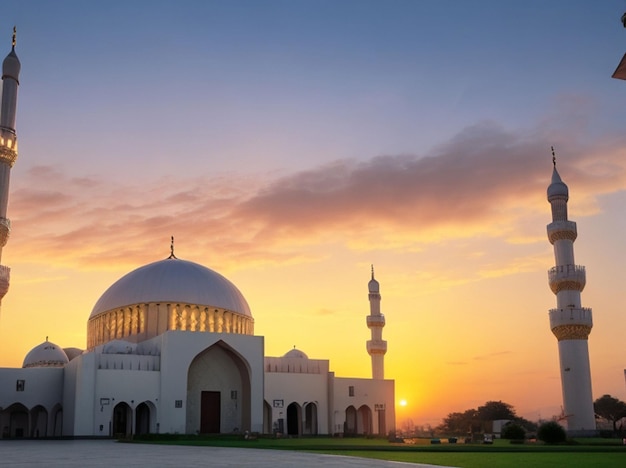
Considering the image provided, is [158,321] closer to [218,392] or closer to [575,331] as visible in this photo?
[218,392]

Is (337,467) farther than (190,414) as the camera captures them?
No

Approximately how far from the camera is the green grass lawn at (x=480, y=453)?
12.1 metres

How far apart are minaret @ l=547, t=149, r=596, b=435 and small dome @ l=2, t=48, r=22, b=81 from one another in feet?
92.3

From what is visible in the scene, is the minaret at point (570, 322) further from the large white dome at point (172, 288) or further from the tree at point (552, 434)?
the large white dome at point (172, 288)

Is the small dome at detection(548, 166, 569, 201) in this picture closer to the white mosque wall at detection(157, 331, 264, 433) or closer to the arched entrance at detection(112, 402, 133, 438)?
the white mosque wall at detection(157, 331, 264, 433)

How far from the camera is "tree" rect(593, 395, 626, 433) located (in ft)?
169

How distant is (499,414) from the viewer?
6341 cm

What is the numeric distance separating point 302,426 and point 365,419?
18.9 ft

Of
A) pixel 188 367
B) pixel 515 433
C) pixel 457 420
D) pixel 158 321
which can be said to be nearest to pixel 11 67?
pixel 158 321

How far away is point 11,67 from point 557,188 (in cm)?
2847

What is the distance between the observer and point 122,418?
31562 millimetres

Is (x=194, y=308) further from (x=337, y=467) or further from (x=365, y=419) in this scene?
(x=337, y=467)

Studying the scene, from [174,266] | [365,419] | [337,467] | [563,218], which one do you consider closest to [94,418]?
[174,266]

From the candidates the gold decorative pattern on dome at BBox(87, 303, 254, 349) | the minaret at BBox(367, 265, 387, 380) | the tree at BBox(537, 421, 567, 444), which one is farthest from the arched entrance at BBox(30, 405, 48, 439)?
the tree at BBox(537, 421, 567, 444)
